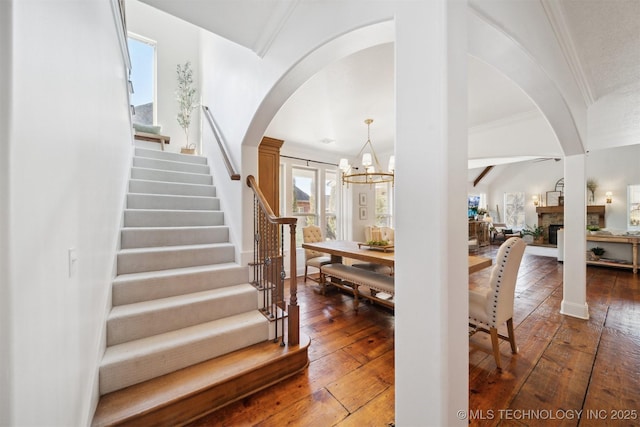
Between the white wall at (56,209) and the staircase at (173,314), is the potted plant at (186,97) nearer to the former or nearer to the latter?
the staircase at (173,314)

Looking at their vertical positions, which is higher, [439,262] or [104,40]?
[104,40]

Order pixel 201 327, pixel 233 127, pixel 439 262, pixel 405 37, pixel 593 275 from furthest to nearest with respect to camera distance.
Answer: pixel 593 275 < pixel 233 127 < pixel 201 327 < pixel 405 37 < pixel 439 262

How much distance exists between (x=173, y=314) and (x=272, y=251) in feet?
3.03

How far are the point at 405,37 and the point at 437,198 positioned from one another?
0.78 meters

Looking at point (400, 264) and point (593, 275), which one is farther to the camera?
point (593, 275)

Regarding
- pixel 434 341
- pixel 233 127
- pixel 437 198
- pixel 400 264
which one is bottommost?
pixel 434 341

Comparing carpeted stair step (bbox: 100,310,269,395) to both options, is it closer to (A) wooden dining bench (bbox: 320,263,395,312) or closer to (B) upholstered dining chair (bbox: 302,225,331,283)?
(A) wooden dining bench (bbox: 320,263,395,312)

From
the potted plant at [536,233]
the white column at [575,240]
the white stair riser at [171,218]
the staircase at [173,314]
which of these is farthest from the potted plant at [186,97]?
the potted plant at [536,233]

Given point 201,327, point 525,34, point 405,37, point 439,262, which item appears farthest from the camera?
point 201,327

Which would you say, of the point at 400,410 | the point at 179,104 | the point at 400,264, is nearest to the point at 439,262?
the point at 400,264

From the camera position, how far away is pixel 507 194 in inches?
426

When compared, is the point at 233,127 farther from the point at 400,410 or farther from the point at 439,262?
the point at 400,410

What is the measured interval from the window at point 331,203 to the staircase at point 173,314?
3.10 m

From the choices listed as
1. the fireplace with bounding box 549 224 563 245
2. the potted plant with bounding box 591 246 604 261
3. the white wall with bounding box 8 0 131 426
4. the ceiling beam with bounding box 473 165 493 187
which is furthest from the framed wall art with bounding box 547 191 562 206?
the white wall with bounding box 8 0 131 426
